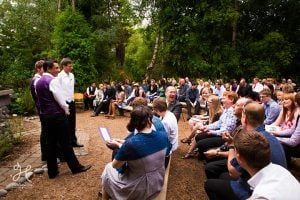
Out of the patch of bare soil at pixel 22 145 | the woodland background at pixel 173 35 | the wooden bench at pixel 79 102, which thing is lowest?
the wooden bench at pixel 79 102

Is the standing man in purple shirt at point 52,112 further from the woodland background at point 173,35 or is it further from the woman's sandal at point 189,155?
the woodland background at point 173,35

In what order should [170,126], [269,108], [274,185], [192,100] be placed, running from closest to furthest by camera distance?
[274,185], [170,126], [269,108], [192,100]

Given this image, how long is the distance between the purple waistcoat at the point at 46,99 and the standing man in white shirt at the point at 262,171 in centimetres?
306

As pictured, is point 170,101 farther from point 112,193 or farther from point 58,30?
point 58,30


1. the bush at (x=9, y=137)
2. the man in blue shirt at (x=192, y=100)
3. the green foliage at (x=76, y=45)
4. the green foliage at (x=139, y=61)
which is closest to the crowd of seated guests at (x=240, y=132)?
the bush at (x=9, y=137)

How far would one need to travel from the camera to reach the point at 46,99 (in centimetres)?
467

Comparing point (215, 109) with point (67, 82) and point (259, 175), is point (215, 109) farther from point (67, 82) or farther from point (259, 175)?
point (259, 175)

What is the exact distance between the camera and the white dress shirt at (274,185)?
1907 mm

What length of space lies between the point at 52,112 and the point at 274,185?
3400mm

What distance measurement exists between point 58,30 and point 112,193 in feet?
40.5

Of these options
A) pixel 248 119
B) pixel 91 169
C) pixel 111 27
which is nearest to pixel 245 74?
pixel 111 27

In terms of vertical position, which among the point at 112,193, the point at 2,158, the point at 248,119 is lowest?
the point at 2,158

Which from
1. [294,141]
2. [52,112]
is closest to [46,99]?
[52,112]

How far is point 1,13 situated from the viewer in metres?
19.1
